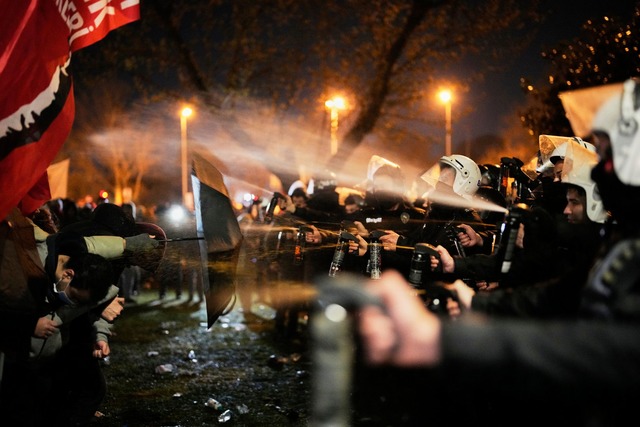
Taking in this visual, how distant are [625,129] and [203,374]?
6567mm

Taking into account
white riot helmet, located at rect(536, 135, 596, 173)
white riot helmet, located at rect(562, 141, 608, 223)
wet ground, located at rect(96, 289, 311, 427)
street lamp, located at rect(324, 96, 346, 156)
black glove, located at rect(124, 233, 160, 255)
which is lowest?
wet ground, located at rect(96, 289, 311, 427)

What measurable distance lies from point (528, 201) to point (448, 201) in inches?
37.5

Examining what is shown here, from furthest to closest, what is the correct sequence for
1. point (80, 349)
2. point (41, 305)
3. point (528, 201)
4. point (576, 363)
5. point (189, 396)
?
point (189, 396) < point (528, 201) < point (80, 349) < point (41, 305) < point (576, 363)

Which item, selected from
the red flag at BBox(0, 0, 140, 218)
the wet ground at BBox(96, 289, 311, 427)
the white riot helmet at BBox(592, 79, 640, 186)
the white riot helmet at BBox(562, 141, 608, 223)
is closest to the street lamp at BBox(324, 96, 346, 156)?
the wet ground at BBox(96, 289, 311, 427)

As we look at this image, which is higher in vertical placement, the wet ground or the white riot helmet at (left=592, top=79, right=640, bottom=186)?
the white riot helmet at (left=592, top=79, right=640, bottom=186)

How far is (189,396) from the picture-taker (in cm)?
673

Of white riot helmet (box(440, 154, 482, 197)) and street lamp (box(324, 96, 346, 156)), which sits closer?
white riot helmet (box(440, 154, 482, 197))

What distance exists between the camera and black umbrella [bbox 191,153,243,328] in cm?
431

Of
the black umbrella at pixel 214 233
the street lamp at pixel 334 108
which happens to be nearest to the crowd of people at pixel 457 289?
the black umbrella at pixel 214 233

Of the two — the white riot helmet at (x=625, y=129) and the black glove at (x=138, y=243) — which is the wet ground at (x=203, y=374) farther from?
the white riot helmet at (x=625, y=129)

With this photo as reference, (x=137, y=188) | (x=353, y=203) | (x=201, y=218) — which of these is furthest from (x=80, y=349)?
(x=137, y=188)

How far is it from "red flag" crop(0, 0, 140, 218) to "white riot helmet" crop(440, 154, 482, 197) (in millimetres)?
4002

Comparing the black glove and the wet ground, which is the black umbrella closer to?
the black glove

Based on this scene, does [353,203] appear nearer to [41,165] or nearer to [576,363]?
[41,165]
